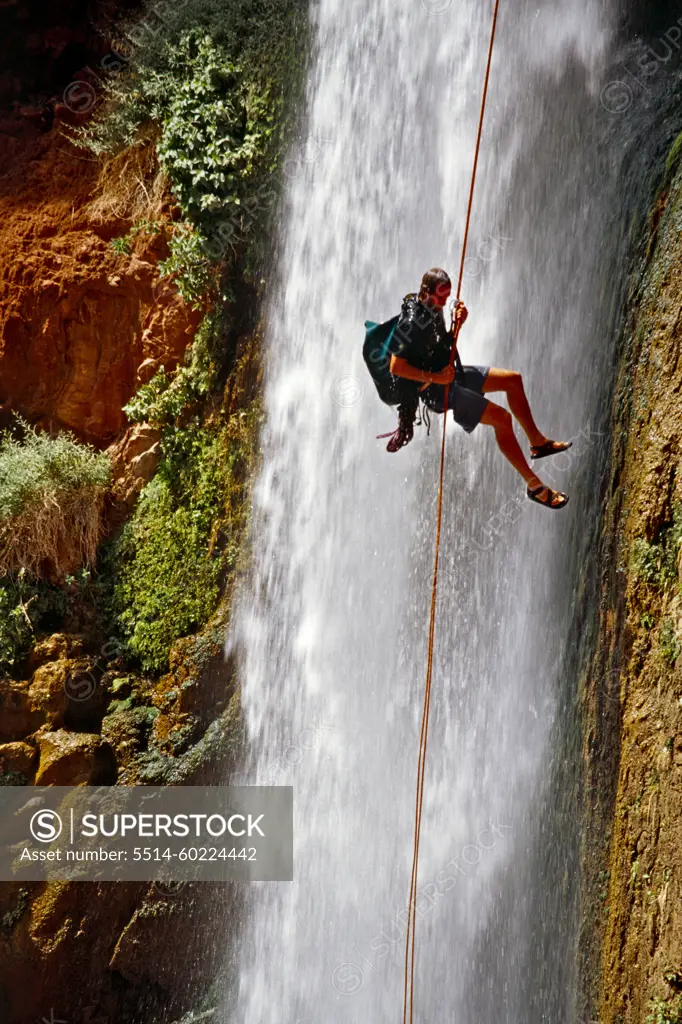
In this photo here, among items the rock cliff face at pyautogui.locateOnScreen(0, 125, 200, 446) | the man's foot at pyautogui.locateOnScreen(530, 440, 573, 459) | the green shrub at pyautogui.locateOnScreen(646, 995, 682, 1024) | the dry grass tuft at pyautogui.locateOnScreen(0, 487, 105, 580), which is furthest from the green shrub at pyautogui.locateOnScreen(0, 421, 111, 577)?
the green shrub at pyautogui.locateOnScreen(646, 995, 682, 1024)

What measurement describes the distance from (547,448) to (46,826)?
4.21m

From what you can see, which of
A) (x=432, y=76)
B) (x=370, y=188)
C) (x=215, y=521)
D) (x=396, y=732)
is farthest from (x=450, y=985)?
(x=432, y=76)

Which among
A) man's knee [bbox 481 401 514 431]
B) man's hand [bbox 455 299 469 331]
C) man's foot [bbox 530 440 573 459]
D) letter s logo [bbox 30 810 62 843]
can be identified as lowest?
letter s logo [bbox 30 810 62 843]

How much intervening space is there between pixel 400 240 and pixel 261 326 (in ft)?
4.31

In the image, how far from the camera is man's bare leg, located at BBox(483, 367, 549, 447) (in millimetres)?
4539

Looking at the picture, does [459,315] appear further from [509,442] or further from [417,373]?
[509,442]

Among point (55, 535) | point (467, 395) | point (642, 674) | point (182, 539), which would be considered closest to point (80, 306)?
point (55, 535)

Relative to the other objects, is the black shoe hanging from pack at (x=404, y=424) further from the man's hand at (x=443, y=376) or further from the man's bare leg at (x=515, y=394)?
the man's bare leg at (x=515, y=394)

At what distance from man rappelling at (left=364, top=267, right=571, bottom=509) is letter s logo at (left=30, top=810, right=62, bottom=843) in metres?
3.73

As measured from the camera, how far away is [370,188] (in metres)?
6.41

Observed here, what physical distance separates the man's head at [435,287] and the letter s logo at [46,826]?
4.29 meters

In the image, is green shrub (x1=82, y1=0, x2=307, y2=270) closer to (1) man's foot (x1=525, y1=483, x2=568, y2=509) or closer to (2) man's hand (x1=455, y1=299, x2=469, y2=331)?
(2) man's hand (x1=455, y1=299, x2=469, y2=331)

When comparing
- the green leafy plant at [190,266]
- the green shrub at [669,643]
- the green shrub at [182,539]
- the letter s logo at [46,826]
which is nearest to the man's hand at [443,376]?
the green shrub at [669,643]

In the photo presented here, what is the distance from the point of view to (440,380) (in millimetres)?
4480
